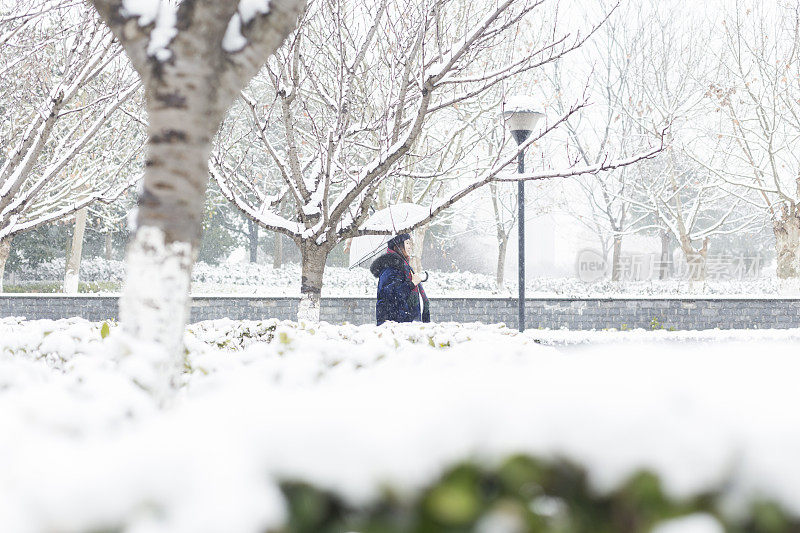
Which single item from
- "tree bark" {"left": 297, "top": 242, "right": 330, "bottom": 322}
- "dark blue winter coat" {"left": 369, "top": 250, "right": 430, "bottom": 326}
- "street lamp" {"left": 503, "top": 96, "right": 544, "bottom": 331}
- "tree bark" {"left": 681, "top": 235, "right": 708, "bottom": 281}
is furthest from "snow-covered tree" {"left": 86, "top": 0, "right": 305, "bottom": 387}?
"tree bark" {"left": 681, "top": 235, "right": 708, "bottom": 281}

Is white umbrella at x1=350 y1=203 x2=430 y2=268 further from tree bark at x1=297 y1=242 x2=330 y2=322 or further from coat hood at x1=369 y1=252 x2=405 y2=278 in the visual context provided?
tree bark at x1=297 y1=242 x2=330 y2=322

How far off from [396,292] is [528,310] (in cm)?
575

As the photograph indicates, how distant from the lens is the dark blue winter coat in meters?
6.22

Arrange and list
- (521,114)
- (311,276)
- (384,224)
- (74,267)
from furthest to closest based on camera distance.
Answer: (74,267) < (521,114) < (384,224) < (311,276)

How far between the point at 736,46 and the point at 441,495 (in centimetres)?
1737

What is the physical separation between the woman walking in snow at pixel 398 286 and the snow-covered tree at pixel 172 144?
3.82 metres

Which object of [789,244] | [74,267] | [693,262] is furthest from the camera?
[693,262]

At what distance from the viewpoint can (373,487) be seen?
3.23ft

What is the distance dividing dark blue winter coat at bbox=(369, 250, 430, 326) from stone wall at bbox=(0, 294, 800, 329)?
15.6 feet

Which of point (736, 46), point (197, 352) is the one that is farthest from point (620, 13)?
point (197, 352)

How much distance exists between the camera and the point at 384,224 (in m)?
7.13

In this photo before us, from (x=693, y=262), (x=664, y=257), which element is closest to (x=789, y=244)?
(x=693, y=262)

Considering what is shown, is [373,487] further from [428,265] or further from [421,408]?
[428,265]

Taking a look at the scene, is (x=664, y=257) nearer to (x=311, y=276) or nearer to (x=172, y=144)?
(x=311, y=276)
